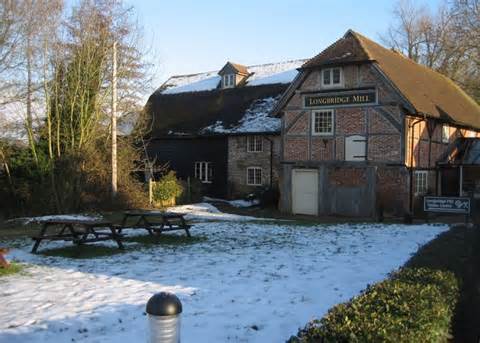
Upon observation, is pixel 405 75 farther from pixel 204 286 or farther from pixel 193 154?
pixel 204 286

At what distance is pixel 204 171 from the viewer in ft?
107

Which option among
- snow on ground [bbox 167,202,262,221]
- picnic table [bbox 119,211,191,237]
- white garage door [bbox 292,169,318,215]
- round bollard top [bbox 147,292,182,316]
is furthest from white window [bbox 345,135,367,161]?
round bollard top [bbox 147,292,182,316]

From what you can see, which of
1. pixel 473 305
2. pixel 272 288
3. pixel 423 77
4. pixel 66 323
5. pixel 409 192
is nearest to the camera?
pixel 66 323

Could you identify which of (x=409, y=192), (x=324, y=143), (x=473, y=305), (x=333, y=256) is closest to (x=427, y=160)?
(x=409, y=192)

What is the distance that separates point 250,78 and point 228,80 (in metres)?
1.49

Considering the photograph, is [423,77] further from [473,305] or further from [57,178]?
[473,305]

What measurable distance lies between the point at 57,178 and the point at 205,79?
1785 cm

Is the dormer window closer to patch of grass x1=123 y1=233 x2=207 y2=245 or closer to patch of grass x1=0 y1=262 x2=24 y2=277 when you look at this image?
patch of grass x1=123 y1=233 x2=207 y2=245

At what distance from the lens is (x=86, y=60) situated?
75.8 ft

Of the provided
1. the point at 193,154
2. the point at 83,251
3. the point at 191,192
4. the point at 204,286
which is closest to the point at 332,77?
the point at 191,192

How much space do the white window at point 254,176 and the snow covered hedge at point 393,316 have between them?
23251 millimetres

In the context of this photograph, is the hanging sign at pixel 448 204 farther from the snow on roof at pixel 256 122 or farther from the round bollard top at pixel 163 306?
the snow on roof at pixel 256 122

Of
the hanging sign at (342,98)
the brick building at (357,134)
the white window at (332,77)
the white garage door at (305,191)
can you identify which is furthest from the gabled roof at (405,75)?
the white garage door at (305,191)

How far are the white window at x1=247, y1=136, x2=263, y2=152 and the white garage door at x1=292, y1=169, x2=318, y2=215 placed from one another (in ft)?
17.4
